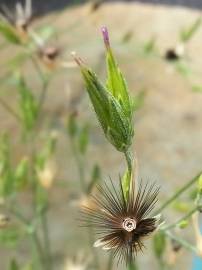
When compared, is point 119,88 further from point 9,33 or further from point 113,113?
point 9,33

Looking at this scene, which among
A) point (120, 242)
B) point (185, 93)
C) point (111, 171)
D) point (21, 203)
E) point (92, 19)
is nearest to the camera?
point (120, 242)

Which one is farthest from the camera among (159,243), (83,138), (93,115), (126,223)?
(93,115)

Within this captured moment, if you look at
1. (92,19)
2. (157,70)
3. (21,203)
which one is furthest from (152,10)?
(21,203)

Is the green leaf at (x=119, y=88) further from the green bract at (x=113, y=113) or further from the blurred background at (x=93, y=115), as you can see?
the blurred background at (x=93, y=115)

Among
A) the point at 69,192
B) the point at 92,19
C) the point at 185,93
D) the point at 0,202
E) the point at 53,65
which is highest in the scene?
the point at 92,19

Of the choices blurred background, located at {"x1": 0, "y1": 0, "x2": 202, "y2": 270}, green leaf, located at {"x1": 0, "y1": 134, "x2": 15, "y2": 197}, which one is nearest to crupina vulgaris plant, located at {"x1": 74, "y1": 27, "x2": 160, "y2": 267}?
green leaf, located at {"x1": 0, "y1": 134, "x2": 15, "y2": 197}

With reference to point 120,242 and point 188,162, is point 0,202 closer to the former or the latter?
Answer: point 120,242

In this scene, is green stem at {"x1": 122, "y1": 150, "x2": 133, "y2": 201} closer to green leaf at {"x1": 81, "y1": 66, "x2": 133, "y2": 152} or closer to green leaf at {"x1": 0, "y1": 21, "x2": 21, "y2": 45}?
green leaf at {"x1": 81, "y1": 66, "x2": 133, "y2": 152}

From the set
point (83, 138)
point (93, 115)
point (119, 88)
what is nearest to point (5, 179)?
point (83, 138)
